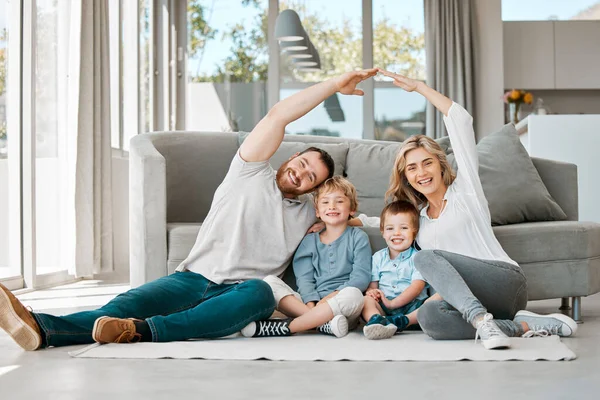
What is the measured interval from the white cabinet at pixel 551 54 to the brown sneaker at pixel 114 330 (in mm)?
6263

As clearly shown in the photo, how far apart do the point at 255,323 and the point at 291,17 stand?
4.17 metres

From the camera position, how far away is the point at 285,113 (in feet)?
8.69

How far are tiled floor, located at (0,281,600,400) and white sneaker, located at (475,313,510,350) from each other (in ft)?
0.44

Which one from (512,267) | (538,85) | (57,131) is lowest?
(512,267)

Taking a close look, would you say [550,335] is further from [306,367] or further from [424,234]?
[306,367]

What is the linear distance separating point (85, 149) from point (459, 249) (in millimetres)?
3104

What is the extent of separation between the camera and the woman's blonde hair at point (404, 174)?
2693 mm

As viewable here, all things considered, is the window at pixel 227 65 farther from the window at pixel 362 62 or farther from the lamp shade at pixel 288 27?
the lamp shade at pixel 288 27

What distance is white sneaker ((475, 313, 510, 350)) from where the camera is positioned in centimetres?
218

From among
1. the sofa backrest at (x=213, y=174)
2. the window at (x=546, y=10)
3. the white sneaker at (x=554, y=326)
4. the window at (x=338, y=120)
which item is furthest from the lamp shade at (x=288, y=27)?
the white sneaker at (x=554, y=326)

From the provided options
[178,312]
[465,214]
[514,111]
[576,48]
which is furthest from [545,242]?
[576,48]

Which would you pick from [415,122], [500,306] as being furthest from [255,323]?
[415,122]

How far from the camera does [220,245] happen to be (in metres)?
2.67

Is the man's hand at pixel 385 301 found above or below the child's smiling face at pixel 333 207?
below
